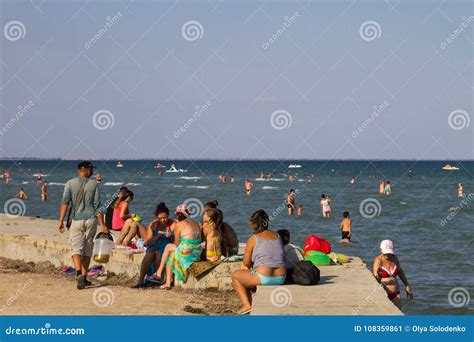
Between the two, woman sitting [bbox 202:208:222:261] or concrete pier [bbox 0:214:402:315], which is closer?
concrete pier [bbox 0:214:402:315]

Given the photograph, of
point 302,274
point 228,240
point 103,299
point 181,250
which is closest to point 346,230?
point 228,240

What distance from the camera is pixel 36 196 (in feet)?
197

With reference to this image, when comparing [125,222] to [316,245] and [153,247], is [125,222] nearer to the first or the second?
[153,247]

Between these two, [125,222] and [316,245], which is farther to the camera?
[125,222]

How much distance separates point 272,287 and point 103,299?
230cm

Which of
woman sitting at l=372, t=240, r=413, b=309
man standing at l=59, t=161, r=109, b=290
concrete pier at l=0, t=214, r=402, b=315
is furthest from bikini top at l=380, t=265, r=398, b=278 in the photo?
man standing at l=59, t=161, r=109, b=290

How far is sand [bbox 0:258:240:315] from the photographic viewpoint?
9.61 m

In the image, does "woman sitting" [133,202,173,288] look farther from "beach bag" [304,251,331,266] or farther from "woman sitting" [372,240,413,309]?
"woman sitting" [372,240,413,309]

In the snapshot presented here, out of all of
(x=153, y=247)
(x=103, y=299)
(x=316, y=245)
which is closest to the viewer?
(x=103, y=299)

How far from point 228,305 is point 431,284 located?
7955mm

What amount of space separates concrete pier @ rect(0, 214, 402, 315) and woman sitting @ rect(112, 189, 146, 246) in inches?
18.5

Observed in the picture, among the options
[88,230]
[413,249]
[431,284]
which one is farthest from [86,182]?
[413,249]

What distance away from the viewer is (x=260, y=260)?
945 cm
